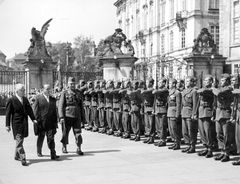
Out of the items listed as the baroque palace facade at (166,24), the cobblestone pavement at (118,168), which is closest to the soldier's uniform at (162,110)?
the cobblestone pavement at (118,168)

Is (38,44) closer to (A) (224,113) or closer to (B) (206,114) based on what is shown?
(B) (206,114)

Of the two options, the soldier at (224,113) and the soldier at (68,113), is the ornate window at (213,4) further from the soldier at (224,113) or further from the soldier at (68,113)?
the soldier at (224,113)

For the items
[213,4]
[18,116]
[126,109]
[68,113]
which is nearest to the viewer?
[18,116]

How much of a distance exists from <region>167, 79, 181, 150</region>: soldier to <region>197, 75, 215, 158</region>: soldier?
1.08 meters

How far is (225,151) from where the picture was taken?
10.2 metres

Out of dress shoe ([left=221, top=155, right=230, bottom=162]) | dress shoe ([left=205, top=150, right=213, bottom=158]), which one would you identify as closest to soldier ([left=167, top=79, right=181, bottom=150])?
dress shoe ([left=205, top=150, right=213, bottom=158])

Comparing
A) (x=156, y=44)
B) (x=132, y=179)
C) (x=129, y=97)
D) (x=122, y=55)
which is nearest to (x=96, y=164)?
(x=132, y=179)

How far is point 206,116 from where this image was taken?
10.9m

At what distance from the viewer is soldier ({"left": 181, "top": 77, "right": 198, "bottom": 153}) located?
11.5 m

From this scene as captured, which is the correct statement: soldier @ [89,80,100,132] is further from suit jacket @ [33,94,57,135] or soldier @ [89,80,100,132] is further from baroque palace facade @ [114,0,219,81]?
baroque palace facade @ [114,0,219,81]

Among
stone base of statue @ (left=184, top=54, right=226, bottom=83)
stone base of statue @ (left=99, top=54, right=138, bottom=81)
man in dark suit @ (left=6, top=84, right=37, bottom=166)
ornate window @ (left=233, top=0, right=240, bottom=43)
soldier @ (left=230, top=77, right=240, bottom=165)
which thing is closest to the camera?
soldier @ (left=230, top=77, right=240, bottom=165)

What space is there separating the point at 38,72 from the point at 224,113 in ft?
52.9

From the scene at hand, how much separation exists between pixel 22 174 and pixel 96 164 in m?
1.77

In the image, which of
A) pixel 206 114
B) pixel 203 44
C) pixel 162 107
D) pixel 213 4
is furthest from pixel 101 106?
pixel 213 4
